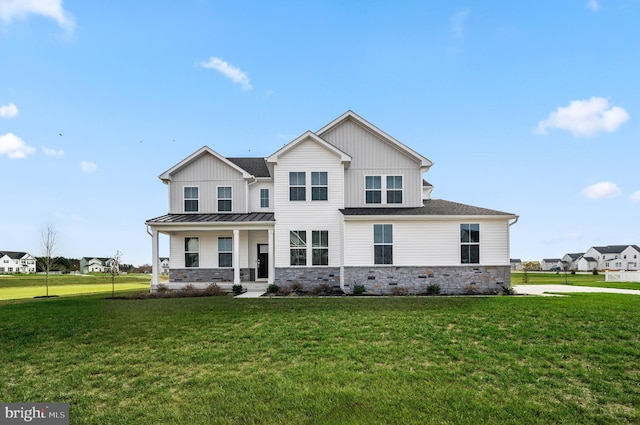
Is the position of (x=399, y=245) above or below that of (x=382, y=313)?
above

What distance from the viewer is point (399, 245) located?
17.7 meters

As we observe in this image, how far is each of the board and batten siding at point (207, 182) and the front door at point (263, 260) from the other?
106 inches

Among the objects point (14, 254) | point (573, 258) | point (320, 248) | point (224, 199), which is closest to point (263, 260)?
point (224, 199)

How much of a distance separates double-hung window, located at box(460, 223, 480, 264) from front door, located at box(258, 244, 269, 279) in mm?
10612

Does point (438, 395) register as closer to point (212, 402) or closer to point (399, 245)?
point (212, 402)

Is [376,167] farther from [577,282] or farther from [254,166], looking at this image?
[577,282]

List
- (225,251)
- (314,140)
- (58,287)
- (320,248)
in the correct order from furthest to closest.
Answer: (58,287), (225,251), (314,140), (320,248)

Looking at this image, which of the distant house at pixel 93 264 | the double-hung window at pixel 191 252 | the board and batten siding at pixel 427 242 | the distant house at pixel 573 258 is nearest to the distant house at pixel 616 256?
the distant house at pixel 573 258

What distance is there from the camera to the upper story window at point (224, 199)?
21.5m

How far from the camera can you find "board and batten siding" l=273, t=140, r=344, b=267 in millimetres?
18656

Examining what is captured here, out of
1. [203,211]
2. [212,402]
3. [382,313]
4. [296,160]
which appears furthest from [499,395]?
[203,211]

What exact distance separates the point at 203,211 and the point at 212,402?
55.2 ft

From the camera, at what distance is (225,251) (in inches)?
824

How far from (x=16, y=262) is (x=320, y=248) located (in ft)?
327
